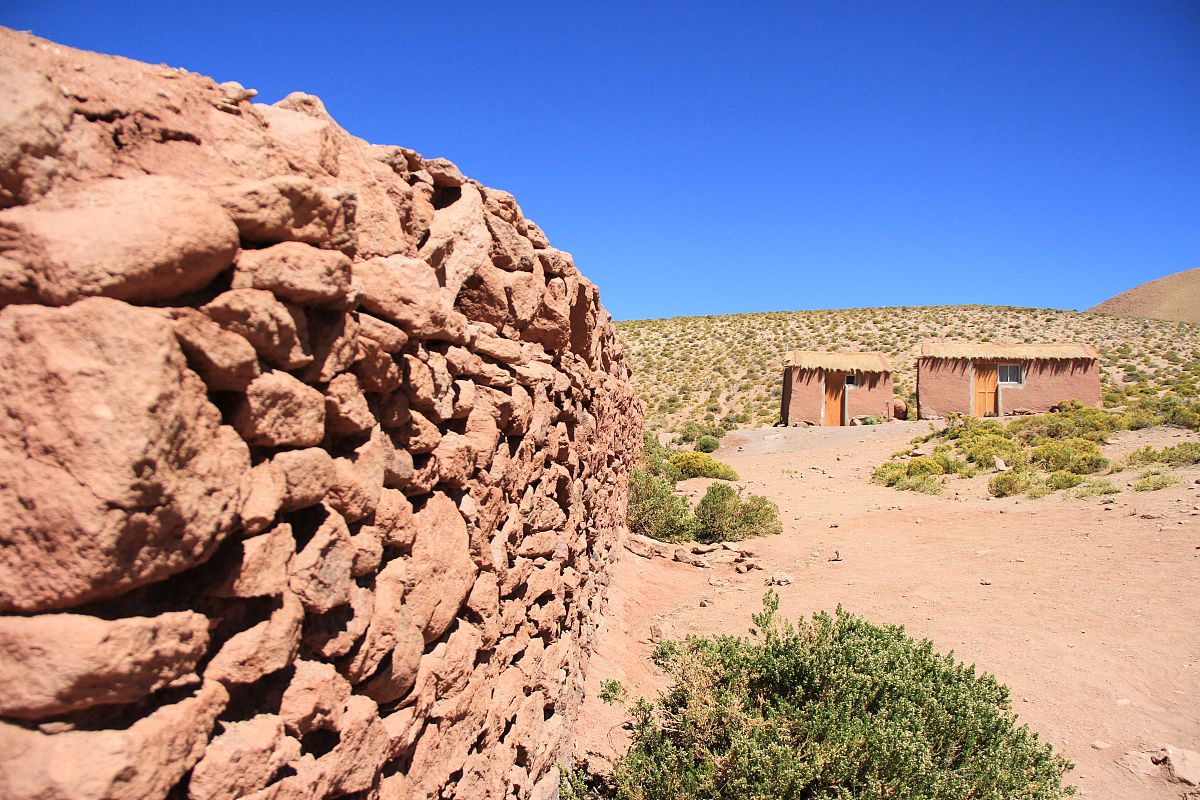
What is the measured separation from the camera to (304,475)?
1.85 meters

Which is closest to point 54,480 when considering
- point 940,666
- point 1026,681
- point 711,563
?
point 940,666

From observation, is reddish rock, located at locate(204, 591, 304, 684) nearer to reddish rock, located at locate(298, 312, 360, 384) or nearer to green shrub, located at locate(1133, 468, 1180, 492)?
reddish rock, located at locate(298, 312, 360, 384)

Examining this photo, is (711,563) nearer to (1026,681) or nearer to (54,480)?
(1026,681)

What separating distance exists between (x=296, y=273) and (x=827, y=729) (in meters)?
3.49

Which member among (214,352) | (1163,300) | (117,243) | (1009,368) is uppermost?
(1163,300)

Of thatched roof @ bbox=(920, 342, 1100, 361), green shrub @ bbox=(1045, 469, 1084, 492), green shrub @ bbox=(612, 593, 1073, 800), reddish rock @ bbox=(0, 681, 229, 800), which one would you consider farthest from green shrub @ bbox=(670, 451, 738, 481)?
reddish rock @ bbox=(0, 681, 229, 800)

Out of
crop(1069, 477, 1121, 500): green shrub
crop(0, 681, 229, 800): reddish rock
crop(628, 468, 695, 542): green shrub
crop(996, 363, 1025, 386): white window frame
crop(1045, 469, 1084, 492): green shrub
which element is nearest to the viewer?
crop(0, 681, 229, 800): reddish rock

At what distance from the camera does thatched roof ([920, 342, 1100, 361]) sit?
80.7 feet

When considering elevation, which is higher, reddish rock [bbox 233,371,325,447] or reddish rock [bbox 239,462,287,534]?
reddish rock [bbox 233,371,325,447]

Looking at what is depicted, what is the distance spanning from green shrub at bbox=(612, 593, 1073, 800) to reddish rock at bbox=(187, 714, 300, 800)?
252 cm

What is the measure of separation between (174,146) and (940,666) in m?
5.05

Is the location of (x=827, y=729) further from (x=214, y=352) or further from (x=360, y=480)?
(x=214, y=352)

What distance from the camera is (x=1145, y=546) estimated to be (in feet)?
32.3

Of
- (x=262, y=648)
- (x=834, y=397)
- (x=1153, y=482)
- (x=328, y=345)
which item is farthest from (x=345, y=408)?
(x=834, y=397)
